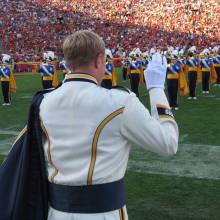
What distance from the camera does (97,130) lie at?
1.95 m

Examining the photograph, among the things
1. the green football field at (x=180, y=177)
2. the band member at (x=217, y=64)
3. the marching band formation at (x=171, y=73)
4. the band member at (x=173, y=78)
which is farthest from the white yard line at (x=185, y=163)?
the band member at (x=217, y=64)

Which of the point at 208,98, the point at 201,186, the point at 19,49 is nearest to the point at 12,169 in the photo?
the point at 201,186

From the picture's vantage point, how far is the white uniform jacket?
1.92 metres

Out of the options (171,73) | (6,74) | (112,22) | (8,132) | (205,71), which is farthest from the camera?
(112,22)

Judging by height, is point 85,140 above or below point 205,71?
above

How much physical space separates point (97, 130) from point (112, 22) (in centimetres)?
3945

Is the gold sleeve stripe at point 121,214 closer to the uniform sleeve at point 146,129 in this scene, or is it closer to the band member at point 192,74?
the uniform sleeve at point 146,129

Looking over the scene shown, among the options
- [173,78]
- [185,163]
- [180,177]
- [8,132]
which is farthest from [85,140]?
[173,78]

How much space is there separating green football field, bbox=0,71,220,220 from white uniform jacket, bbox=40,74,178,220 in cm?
251

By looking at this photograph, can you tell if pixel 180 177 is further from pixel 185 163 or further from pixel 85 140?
pixel 85 140

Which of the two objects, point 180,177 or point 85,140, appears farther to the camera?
point 180,177

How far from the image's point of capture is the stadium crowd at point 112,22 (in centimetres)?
3497

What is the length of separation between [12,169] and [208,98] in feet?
40.6

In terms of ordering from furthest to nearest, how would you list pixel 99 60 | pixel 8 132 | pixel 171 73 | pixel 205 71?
pixel 205 71 < pixel 171 73 < pixel 8 132 < pixel 99 60
